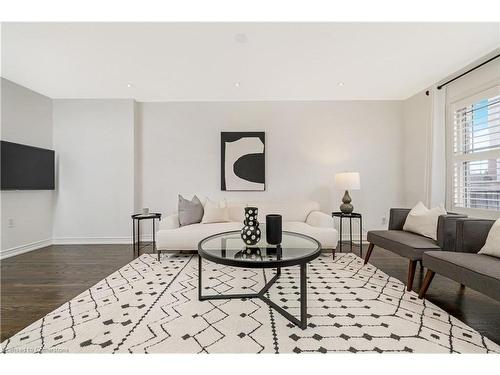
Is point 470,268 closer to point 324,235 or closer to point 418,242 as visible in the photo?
point 418,242

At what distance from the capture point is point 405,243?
7.20 feet

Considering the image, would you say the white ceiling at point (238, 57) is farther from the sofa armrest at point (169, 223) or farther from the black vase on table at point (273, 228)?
the sofa armrest at point (169, 223)

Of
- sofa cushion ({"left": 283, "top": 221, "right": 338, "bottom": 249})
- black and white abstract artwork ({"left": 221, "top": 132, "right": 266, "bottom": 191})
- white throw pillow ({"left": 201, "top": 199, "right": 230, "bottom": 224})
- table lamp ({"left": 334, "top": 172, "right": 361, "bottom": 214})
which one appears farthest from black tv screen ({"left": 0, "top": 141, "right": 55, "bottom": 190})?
table lamp ({"left": 334, "top": 172, "right": 361, "bottom": 214})

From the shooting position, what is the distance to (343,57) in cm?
265

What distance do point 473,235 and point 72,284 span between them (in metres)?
3.67

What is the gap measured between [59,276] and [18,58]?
2.49m

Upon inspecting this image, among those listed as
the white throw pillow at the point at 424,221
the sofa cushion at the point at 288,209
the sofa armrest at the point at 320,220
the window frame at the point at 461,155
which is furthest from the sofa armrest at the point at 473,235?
the sofa cushion at the point at 288,209

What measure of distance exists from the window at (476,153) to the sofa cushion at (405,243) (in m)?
1.14

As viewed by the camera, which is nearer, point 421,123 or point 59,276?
point 59,276

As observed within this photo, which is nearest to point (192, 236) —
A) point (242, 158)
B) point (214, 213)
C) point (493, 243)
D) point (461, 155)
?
point (214, 213)
